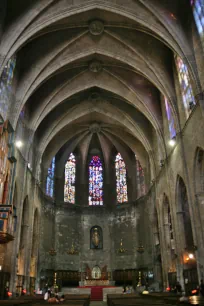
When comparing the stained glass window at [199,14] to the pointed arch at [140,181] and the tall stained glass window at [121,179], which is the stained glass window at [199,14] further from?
the tall stained glass window at [121,179]

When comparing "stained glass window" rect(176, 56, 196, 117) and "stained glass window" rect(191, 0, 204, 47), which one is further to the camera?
"stained glass window" rect(176, 56, 196, 117)

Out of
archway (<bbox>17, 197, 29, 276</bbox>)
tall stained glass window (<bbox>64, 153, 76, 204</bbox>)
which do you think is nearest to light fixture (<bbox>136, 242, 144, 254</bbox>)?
tall stained glass window (<bbox>64, 153, 76, 204</bbox>)

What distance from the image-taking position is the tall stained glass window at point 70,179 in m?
34.2

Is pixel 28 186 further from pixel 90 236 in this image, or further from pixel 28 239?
pixel 90 236

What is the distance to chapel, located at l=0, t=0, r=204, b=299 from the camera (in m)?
17.4

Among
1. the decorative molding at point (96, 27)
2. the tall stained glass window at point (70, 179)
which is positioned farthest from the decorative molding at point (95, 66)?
the tall stained glass window at point (70, 179)

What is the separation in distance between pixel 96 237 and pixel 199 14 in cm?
2476

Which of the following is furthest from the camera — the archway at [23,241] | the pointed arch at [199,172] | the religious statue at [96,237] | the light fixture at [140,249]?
the religious statue at [96,237]

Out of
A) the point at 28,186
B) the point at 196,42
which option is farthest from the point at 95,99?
the point at 196,42

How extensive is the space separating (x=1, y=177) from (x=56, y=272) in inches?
720

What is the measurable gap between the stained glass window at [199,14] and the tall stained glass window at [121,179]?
21.1 metres

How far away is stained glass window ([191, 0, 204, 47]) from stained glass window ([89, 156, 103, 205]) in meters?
22.8

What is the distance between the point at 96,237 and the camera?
108ft

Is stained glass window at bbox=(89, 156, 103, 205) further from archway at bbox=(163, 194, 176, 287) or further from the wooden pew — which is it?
the wooden pew
